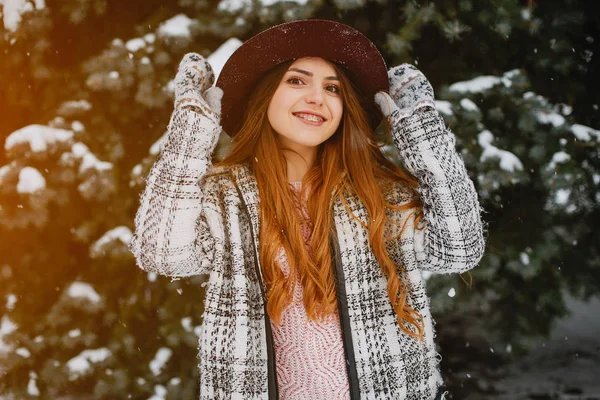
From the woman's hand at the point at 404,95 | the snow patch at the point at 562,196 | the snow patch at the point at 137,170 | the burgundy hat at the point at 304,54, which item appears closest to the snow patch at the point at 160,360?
the snow patch at the point at 137,170

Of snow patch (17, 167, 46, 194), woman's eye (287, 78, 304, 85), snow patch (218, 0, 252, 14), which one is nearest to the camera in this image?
woman's eye (287, 78, 304, 85)

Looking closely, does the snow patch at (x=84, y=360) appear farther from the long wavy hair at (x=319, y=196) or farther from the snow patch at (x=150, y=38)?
the snow patch at (x=150, y=38)

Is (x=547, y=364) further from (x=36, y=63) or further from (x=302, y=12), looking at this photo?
(x=36, y=63)

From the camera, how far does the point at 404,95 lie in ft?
4.88

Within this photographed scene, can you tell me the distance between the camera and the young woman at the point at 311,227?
4.32 ft

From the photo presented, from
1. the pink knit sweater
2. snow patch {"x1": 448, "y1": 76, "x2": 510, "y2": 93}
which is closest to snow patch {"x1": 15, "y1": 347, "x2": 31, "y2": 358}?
the pink knit sweater

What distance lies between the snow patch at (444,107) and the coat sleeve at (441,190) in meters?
0.75

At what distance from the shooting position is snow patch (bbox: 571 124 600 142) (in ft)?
7.01

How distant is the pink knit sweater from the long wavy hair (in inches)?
1.5

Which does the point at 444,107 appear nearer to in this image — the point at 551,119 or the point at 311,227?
the point at 551,119

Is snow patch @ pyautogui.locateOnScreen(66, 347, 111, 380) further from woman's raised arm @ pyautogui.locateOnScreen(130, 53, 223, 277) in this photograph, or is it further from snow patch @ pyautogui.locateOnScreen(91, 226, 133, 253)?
woman's raised arm @ pyautogui.locateOnScreen(130, 53, 223, 277)

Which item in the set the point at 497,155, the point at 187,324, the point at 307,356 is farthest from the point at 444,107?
the point at 187,324

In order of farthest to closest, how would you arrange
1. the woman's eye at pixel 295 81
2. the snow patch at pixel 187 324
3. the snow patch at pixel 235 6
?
the snow patch at pixel 187 324 < the snow patch at pixel 235 6 < the woman's eye at pixel 295 81

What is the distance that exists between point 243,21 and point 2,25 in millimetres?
1080
